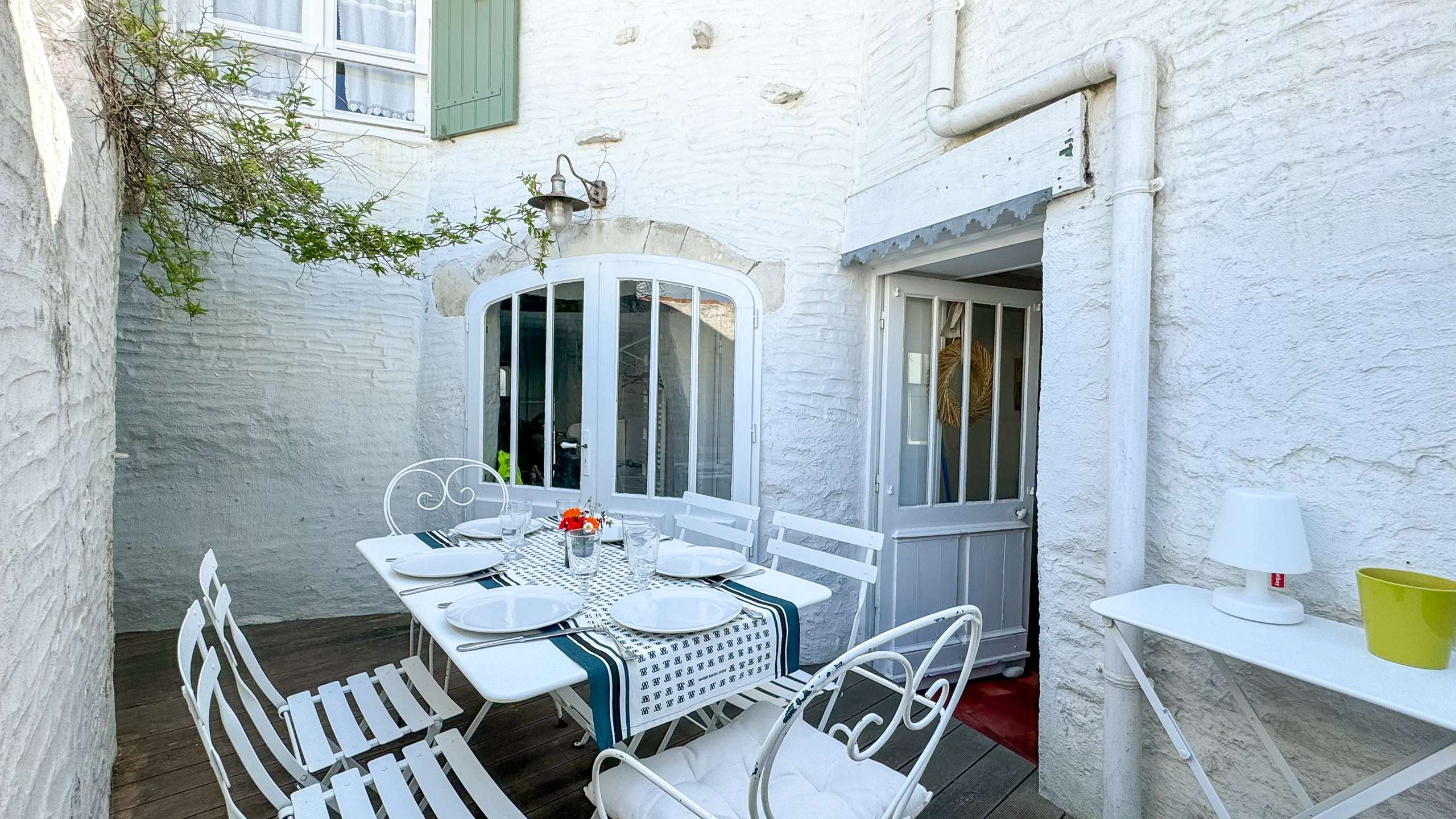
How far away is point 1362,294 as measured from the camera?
1.61m

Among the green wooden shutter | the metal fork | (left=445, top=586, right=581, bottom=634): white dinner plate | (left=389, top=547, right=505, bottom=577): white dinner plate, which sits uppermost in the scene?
the green wooden shutter

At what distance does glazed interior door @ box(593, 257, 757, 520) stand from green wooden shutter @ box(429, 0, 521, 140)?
1253mm

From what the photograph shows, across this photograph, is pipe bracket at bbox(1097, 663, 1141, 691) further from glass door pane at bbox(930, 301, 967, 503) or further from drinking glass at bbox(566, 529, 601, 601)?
A: drinking glass at bbox(566, 529, 601, 601)

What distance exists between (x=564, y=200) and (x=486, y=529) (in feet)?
5.27

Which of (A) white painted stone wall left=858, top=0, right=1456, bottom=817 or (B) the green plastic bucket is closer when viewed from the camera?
(B) the green plastic bucket

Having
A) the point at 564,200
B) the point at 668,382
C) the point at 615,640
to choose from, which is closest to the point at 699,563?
the point at 615,640

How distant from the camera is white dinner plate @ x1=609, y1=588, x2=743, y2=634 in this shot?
5.37 feet

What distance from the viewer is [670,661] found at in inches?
60.9

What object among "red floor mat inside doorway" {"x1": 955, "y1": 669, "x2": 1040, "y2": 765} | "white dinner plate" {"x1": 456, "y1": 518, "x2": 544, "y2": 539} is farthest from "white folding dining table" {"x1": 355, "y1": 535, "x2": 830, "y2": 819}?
"red floor mat inside doorway" {"x1": 955, "y1": 669, "x2": 1040, "y2": 765}

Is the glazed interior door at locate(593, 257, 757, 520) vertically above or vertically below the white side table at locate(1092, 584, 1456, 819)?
above

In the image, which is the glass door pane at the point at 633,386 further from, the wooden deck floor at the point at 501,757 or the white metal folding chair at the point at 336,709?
the white metal folding chair at the point at 336,709

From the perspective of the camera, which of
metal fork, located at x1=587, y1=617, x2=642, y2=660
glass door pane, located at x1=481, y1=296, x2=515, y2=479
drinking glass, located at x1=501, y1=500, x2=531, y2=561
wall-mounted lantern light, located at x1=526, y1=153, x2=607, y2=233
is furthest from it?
glass door pane, located at x1=481, y1=296, x2=515, y2=479

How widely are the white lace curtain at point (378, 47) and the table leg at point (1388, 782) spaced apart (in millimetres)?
4953

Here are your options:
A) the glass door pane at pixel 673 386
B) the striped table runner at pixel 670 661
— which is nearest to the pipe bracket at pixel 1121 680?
the striped table runner at pixel 670 661
